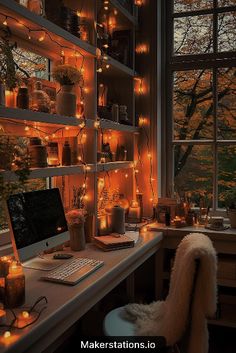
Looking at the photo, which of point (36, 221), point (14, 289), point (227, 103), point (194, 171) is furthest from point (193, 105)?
point (14, 289)

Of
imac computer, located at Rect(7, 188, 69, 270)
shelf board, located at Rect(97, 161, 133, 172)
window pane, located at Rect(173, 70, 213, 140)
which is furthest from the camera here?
window pane, located at Rect(173, 70, 213, 140)

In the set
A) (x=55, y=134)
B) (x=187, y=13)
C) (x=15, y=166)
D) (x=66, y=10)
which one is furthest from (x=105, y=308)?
(x=187, y=13)

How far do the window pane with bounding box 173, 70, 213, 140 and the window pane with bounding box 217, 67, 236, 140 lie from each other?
82 millimetres

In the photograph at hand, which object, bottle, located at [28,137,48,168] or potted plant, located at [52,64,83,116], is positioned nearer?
bottle, located at [28,137,48,168]

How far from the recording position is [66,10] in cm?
220

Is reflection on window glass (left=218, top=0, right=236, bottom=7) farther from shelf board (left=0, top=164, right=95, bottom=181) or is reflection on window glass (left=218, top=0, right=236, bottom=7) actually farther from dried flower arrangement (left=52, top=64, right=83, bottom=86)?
shelf board (left=0, top=164, right=95, bottom=181)

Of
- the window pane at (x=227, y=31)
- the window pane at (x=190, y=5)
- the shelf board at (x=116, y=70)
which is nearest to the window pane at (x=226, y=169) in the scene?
the window pane at (x=227, y=31)

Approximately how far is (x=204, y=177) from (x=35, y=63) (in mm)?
1679

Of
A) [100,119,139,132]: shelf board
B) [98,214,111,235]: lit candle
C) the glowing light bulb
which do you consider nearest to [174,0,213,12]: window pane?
[100,119,139,132]: shelf board

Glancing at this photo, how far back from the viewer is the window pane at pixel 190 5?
321 centimetres

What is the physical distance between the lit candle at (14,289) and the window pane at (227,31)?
2.52 meters

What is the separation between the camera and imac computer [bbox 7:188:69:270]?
173cm

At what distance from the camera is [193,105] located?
325cm

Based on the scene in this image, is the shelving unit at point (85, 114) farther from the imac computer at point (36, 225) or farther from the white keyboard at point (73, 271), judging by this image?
the white keyboard at point (73, 271)
